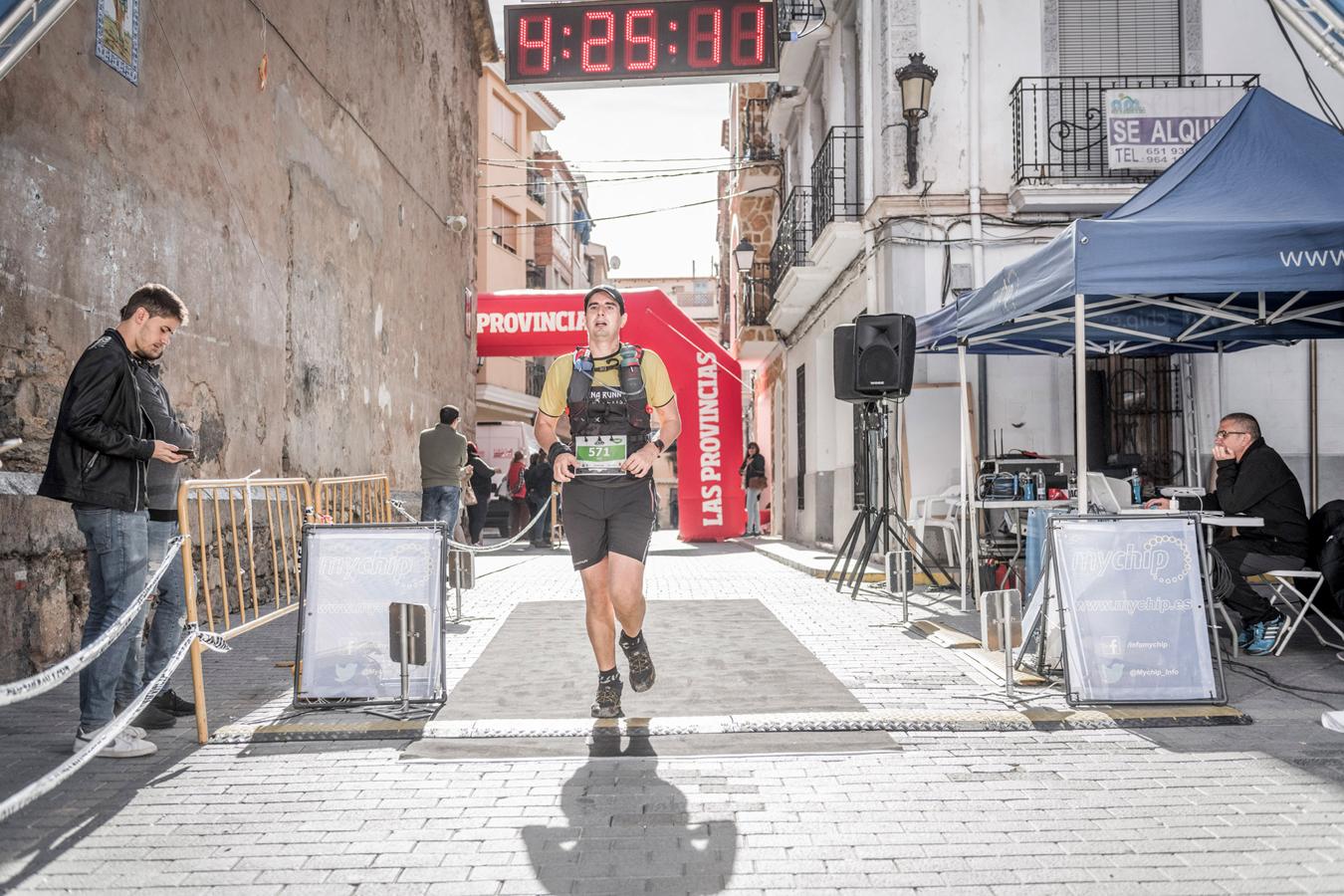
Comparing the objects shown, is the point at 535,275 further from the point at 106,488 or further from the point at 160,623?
the point at 106,488

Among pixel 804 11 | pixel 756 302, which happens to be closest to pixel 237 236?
pixel 804 11

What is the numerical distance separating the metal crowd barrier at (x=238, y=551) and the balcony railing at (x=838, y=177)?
29.4 ft

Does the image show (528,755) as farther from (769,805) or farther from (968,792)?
(968,792)

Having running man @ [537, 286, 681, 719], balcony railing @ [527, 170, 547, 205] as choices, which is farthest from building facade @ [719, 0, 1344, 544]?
balcony railing @ [527, 170, 547, 205]

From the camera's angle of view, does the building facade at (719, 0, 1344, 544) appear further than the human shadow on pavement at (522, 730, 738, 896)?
Yes

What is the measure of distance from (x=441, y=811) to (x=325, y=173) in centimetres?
951

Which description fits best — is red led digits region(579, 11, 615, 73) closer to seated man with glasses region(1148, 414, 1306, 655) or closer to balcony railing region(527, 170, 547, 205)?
seated man with glasses region(1148, 414, 1306, 655)

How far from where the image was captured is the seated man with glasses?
7.18 m

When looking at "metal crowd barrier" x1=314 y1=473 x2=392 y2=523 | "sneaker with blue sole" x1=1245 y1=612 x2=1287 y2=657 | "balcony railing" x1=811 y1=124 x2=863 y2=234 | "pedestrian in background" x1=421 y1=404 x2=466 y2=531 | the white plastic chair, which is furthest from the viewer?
"balcony railing" x1=811 y1=124 x2=863 y2=234

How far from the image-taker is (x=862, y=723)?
207 inches

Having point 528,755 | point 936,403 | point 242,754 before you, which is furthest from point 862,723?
point 936,403

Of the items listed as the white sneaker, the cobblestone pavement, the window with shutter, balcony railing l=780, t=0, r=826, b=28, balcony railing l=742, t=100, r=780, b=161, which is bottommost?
the cobblestone pavement

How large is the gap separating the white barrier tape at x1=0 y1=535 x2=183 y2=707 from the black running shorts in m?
1.78

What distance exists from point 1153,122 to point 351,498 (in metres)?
9.99
